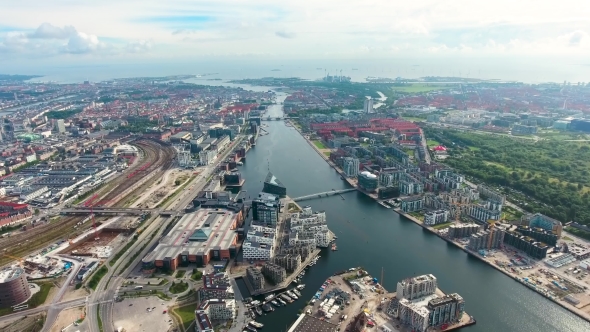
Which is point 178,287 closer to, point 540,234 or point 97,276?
point 97,276

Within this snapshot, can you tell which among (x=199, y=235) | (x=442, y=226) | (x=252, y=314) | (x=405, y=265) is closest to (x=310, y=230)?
(x=405, y=265)

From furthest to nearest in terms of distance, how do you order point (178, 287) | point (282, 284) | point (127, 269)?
Result: point (127, 269)
point (282, 284)
point (178, 287)

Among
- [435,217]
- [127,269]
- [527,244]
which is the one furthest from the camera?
[435,217]

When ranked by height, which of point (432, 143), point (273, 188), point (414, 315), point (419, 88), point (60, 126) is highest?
point (419, 88)

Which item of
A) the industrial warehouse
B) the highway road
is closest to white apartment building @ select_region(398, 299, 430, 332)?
the industrial warehouse

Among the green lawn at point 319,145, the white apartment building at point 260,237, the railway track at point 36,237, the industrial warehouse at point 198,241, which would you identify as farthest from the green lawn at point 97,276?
the green lawn at point 319,145

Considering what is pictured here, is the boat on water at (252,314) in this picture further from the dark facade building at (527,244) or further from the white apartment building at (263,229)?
the dark facade building at (527,244)
